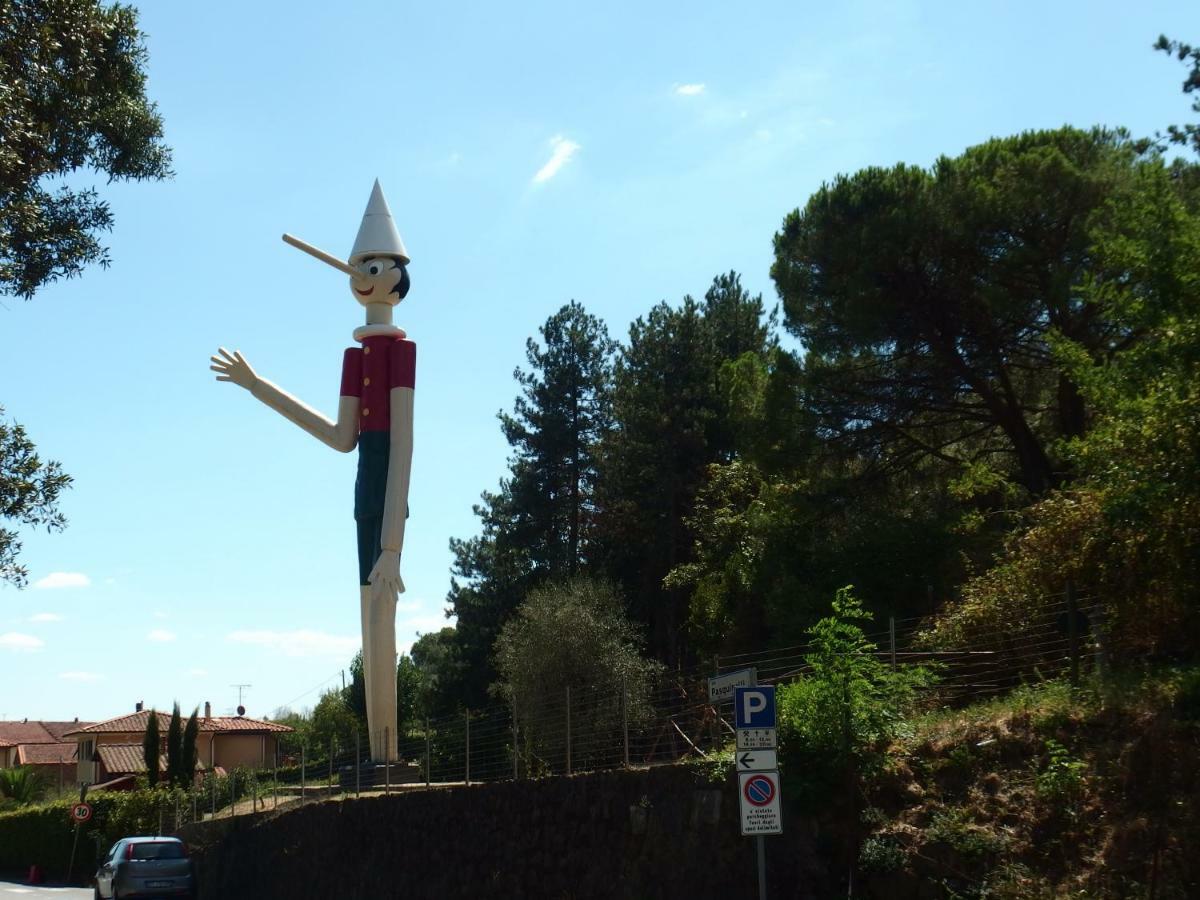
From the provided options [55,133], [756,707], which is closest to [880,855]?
[756,707]

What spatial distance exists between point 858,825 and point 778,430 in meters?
14.8

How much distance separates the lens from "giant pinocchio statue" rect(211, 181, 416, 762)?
2233cm

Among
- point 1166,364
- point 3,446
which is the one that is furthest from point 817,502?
point 3,446

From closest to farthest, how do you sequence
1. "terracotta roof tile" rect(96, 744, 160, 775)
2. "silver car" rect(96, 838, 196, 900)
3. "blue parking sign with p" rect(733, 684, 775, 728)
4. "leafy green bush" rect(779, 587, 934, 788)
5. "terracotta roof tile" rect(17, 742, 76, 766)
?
"blue parking sign with p" rect(733, 684, 775, 728) → "leafy green bush" rect(779, 587, 934, 788) → "silver car" rect(96, 838, 196, 900) → "terracotta roof tile" rect(96, 744, 160, 775) → "terracotta roof tile" rect(17, 742, 76, 766)

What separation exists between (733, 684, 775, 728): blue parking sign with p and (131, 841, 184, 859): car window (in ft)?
48.1

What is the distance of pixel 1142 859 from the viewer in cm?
930

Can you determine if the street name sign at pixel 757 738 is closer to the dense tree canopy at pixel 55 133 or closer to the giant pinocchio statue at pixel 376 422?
the dense tree canopy at pixel 55 133

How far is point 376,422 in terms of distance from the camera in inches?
901

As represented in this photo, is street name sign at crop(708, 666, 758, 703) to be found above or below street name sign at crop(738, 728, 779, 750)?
above

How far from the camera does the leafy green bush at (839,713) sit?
38.2 ft

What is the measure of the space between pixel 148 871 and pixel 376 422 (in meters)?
8.39

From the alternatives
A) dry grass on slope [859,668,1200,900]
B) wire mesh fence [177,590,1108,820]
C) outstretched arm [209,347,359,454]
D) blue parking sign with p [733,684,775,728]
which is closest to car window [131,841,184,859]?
wire mesh fence [177,590,1108,820]

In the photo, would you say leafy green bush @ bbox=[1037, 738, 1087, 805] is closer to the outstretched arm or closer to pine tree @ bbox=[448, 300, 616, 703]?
the outstretched arm

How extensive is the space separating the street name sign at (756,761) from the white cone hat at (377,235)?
1507 cm
